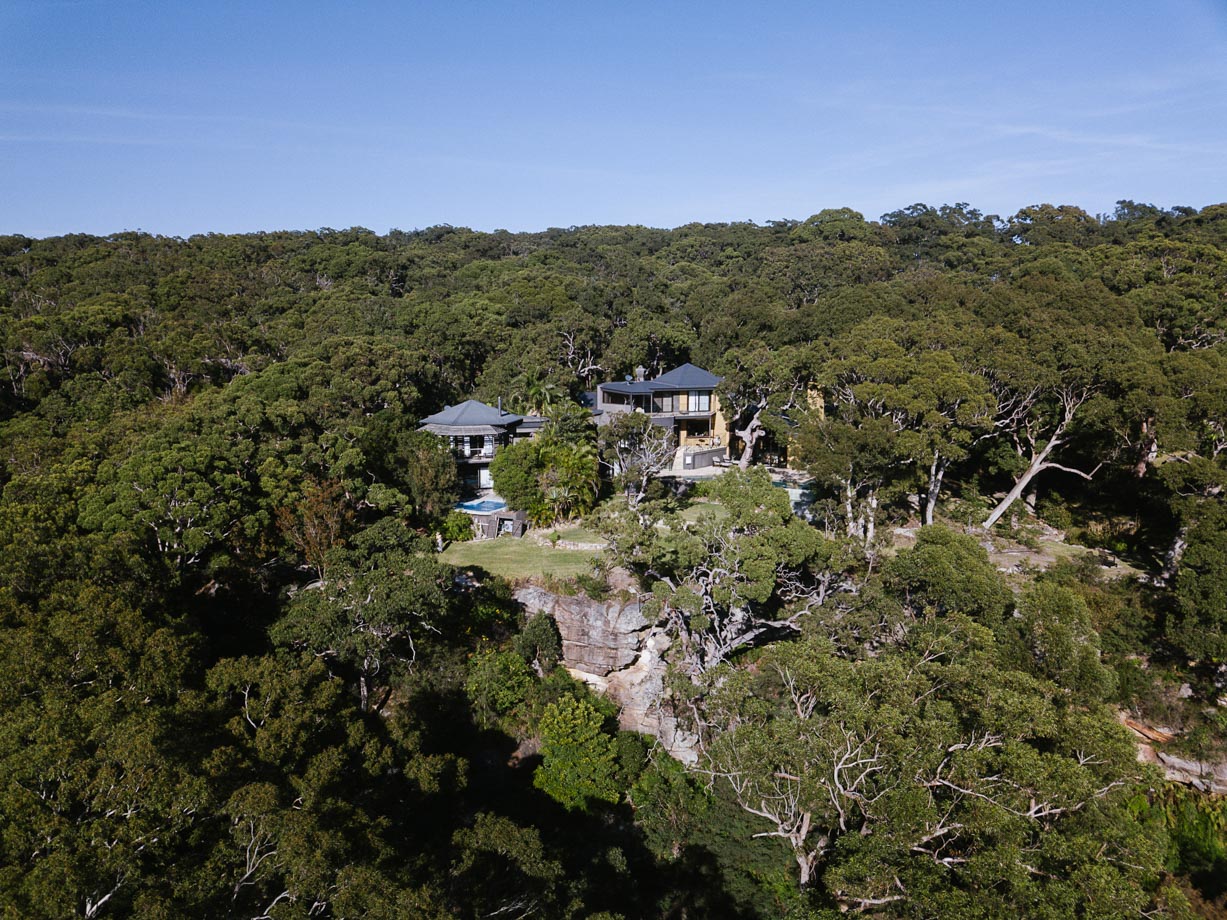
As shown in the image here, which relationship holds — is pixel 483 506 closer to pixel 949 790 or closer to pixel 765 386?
pixel 765 386

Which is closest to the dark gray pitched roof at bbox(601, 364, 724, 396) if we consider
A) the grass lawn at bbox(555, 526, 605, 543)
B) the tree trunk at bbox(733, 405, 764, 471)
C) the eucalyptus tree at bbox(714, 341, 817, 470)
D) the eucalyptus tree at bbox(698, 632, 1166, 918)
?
the eucalyptus tree at bbox(714, 341, 817, 470)

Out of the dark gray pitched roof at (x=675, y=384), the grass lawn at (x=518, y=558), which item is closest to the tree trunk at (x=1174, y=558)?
the grass lawn at (x=518, y=558)

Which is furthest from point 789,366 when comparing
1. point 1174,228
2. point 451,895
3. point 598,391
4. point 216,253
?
point 216,253

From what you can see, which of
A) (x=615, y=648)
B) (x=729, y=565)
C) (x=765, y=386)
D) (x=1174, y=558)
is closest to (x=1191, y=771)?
(x=1174, y=558)

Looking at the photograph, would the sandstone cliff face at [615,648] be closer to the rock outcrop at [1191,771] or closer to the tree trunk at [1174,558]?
the rock outcrop at [1191,771]

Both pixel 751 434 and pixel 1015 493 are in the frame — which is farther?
pixel 751 434

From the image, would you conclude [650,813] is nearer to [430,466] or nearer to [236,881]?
[236,881]
